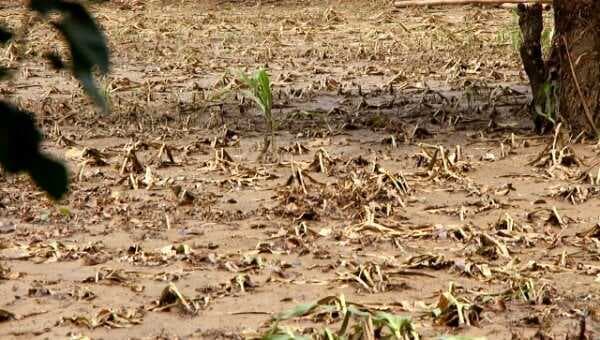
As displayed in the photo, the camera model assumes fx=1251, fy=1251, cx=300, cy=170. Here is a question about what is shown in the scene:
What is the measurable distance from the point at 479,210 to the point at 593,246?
86 centimetres

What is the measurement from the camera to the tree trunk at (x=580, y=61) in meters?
7.66

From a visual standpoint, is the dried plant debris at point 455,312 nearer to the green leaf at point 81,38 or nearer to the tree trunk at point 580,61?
the green leaf at point 81,38

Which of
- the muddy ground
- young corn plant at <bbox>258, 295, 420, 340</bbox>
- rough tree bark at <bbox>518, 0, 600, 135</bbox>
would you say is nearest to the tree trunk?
rough tree bark at <bbox>518, 0, 600, 135</bbox>

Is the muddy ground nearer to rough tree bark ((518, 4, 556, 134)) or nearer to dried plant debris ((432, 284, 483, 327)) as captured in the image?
dried plant debris ((432, 284, 483, 327))

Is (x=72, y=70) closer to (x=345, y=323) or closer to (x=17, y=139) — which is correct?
(x=17, y=139)

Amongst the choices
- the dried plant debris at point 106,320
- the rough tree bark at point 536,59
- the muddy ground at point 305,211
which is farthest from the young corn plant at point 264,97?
the dried plant debris at point 106,320

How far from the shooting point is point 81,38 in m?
1.49

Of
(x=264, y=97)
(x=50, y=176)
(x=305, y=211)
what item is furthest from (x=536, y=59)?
(x=50, y=176)

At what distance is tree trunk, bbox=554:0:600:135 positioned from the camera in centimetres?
766

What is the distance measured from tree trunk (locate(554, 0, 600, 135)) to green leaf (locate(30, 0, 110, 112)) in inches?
250

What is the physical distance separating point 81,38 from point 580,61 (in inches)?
257

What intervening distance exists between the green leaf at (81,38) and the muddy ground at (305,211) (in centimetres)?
10

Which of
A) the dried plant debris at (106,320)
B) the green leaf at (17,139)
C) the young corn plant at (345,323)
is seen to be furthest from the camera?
the dried plant debris at (106,320)

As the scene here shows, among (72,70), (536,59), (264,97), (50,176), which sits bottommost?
(264,97)
